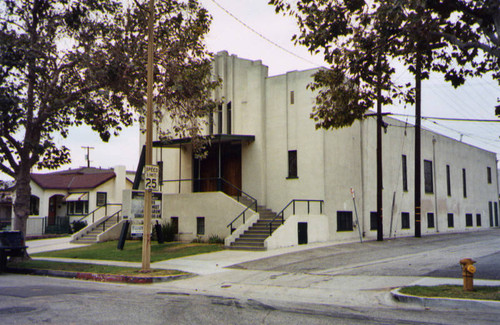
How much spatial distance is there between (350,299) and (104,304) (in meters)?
5.13

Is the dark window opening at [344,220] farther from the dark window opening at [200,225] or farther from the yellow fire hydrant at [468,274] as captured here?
the yellow fire hydrant at [468,274]

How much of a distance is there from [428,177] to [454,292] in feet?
87.2

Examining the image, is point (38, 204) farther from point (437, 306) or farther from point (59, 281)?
point (437, 306)

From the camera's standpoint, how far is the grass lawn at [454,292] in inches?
367

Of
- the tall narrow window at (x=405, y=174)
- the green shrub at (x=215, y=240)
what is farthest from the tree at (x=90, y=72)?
the tall narrow window at (x=405, y=174)

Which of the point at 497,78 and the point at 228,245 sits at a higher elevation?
the point at 497,78

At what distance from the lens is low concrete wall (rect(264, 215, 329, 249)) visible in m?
20.3

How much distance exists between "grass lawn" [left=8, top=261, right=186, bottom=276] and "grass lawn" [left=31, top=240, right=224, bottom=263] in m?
2.01

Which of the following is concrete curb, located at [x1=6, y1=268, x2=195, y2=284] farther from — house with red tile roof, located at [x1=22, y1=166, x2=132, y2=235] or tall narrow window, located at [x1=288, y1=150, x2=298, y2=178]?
house with red tile roof, located at [x1=22, y1=166, x2=132, y2=235]

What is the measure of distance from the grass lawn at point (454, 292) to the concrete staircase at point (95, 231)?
756 inches

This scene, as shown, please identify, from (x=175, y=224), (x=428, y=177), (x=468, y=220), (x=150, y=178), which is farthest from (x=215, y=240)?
(x=468, y=220)

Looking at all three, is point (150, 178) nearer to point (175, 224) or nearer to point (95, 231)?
point (175, 224)

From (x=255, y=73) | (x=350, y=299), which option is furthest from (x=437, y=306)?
(x=255, y=73)

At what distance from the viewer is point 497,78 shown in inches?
521
